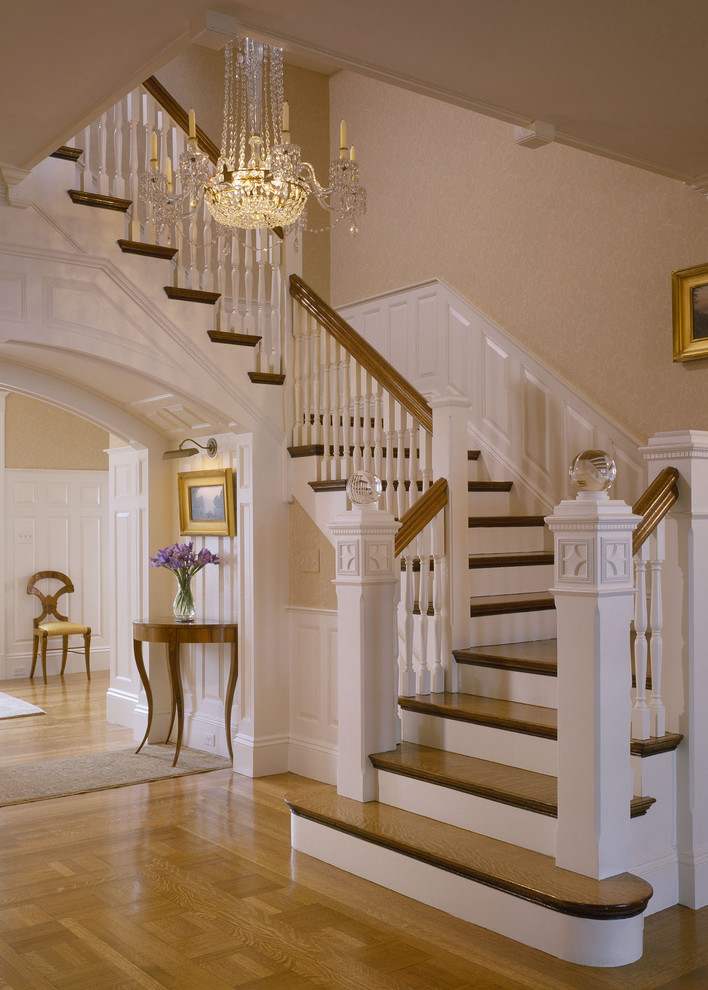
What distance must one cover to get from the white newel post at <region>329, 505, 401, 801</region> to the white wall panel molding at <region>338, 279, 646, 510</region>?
191 centimetres

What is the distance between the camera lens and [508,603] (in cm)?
501

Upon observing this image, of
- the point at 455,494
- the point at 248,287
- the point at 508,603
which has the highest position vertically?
the point at 248,287

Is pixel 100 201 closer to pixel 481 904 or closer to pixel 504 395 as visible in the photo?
pixel 504 395

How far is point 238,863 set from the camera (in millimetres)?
4219

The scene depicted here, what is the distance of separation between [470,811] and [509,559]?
1.77 meters

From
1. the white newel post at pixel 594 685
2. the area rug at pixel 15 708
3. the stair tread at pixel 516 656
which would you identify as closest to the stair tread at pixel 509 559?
the stair tread at pixel 516 656

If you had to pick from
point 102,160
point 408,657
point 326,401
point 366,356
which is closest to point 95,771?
point 408,657

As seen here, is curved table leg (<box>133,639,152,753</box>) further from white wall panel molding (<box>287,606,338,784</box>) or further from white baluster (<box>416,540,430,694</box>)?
white baluster (<box>416,540,430,694</box>)

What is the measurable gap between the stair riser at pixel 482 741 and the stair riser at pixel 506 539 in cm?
125

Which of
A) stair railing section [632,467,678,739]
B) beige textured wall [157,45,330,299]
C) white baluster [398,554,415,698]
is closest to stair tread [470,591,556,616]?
white baluster [398,554,415,698]

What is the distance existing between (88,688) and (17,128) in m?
6.11

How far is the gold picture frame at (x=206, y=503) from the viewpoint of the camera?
615 centimetres

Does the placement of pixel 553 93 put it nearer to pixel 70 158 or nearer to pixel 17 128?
pixel 17 128

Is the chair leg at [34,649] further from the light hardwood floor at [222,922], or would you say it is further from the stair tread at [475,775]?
the stair tread at [475,775]
